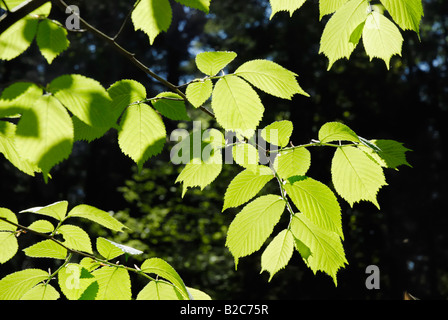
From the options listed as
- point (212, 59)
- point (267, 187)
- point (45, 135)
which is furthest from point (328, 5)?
point (267, 187)

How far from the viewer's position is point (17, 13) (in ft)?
1.49

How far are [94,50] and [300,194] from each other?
10.7 m

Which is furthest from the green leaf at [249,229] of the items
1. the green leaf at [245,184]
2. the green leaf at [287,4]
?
the green leaf at [287,4]

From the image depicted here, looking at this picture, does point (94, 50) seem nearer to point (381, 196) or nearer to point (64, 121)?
point (381, 196)

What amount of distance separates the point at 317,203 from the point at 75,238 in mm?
364

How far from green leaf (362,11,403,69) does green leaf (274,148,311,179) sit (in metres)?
0.17

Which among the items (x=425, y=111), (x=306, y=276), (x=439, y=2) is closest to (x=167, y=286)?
(x=306, y=276)

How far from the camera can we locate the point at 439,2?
416 inches

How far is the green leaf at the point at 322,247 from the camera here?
51cm

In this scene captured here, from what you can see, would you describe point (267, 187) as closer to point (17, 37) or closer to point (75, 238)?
point (75, 238)

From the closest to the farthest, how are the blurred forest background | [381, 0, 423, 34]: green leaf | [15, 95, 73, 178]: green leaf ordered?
[15, 95, 73, 178]: green leaf → [381, 0, 423, 34]: green leaf → the blurred forest background

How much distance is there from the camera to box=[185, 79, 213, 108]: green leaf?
0.53 m

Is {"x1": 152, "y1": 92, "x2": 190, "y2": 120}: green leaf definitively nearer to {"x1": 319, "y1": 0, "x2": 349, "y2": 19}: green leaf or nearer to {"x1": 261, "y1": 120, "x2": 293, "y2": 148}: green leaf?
{"x1": 261, "y1": 120, "x2": 293, "y2": 148}: green leaf

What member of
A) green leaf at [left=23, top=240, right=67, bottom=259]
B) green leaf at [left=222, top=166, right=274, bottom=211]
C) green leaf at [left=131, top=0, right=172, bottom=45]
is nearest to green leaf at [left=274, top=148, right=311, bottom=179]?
green leaf at [left=222, top=166, right=274, bottom=211]
